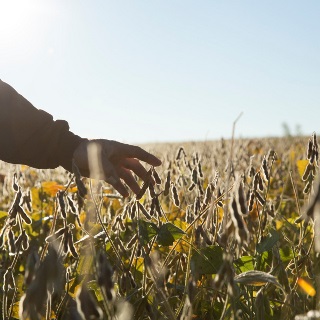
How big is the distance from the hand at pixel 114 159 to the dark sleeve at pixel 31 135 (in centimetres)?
14

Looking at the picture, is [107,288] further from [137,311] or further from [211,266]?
[211,266]

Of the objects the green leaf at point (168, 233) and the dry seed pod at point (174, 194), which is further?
the dry seed pod at point (174, 194)

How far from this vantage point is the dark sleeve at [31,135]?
88.8 inches

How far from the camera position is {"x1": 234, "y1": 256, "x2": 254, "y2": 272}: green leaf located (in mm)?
1774

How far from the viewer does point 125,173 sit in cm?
214

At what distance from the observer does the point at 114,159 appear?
205 centimetres

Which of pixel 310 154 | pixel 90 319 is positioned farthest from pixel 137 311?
pixel 310 154

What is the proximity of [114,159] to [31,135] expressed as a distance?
45 cm

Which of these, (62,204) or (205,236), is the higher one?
(62,204)

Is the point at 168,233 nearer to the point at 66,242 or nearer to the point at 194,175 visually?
the point at 194,175

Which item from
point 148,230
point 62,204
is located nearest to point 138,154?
point 148,230

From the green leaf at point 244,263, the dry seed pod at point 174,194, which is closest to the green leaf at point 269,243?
the green leaf at point 244,263

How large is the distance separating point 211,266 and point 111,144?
0.58 m

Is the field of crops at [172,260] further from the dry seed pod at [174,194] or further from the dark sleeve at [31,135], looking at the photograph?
the dark sleeve at [31,135]
